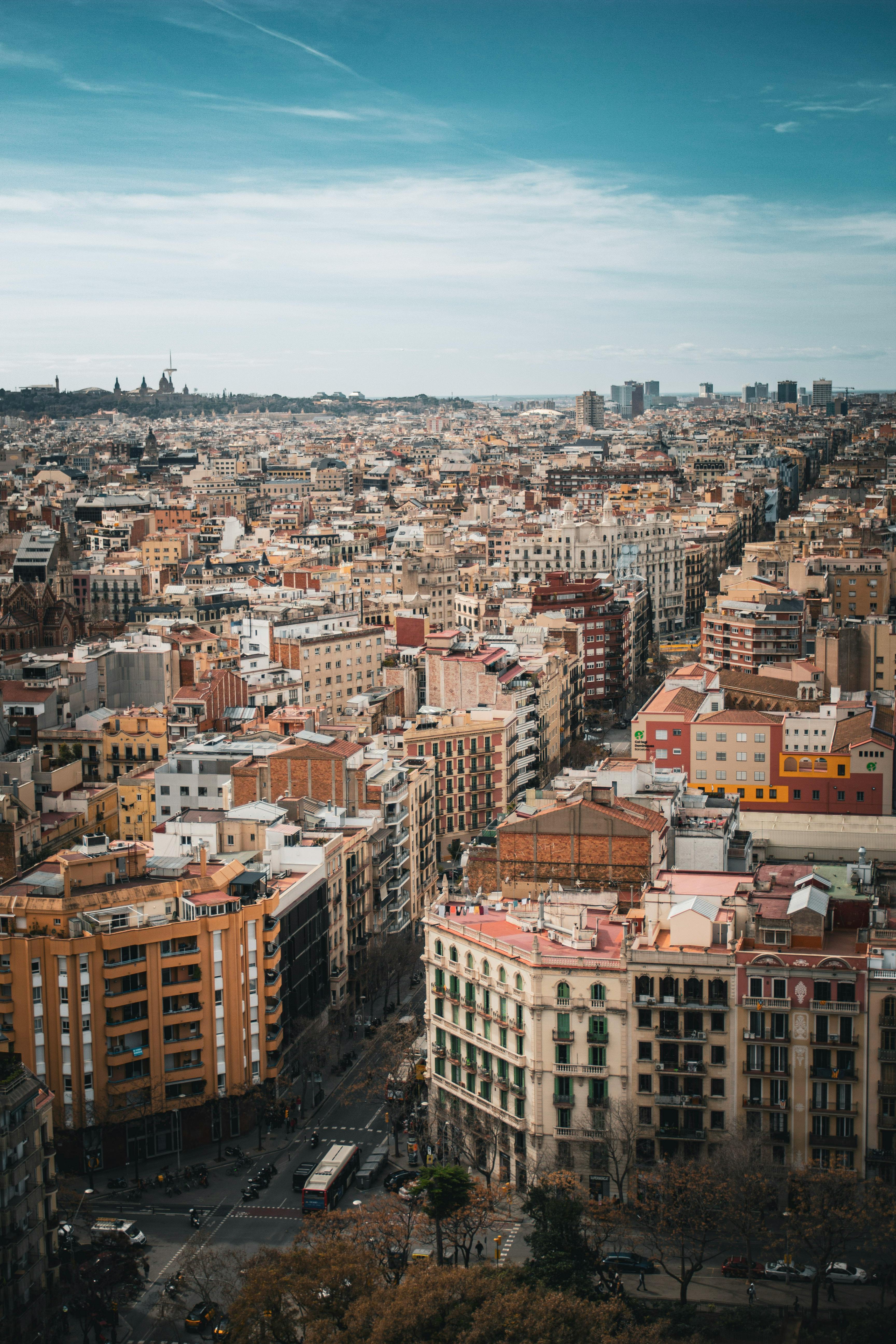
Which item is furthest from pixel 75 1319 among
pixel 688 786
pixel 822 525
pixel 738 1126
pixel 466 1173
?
pixel 822 525

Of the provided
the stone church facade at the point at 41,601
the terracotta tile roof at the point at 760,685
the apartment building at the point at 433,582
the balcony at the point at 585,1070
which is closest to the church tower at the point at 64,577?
the stone church facade at the point at 41,601

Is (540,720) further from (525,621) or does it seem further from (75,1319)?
(75,1319)

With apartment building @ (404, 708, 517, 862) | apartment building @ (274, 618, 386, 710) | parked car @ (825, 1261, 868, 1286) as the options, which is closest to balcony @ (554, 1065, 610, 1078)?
parked car @ (825, 1261, 868, 1286)

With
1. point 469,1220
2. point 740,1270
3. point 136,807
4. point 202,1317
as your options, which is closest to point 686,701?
point 136,807

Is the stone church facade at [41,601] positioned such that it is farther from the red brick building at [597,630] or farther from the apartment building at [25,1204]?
the apartment building at [25,1204]

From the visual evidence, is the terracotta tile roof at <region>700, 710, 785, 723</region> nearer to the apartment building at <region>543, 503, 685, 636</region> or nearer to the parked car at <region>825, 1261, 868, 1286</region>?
the parked car at <region>825, 1261, 868, 1286</region>
